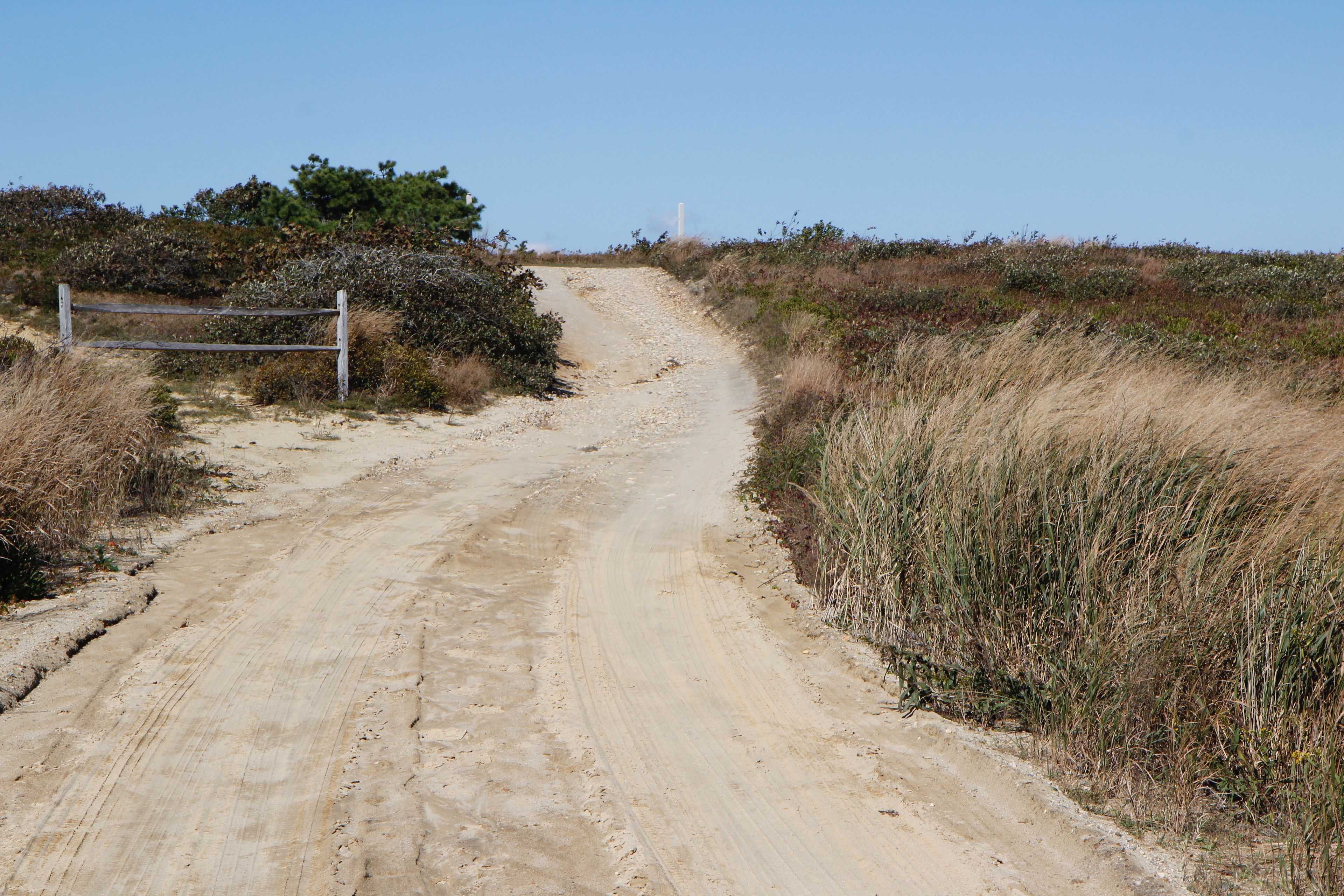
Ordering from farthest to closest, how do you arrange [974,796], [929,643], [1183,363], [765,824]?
[1183,363]
[929,643]
[974,796]
[765,824]

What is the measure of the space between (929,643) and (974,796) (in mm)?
1462

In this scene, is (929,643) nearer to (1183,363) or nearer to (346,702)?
(346,702)

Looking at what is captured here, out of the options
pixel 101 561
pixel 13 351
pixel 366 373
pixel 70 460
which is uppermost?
pixel 13 351

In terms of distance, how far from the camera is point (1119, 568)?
530cm

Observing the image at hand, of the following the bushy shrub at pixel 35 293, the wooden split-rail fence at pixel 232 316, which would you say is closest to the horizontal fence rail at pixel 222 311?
the wooden split-rail fence at pixel 232 316

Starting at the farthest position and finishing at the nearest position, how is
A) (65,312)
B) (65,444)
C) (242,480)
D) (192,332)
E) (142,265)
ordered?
(142,265)
(192,332)
(65,312)
(242,480)
(65,444)

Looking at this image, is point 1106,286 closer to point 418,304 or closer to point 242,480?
point 418,304

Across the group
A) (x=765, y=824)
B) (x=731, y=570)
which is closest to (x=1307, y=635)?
(x=765, y=824)

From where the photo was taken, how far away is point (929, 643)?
5883mm

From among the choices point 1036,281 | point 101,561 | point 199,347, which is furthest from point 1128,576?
point 1036,281

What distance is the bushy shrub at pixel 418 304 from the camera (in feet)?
50.5

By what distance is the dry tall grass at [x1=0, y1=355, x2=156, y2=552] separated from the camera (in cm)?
647

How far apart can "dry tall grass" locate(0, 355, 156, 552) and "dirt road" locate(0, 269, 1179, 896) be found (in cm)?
83

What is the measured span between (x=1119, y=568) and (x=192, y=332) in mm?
15510
